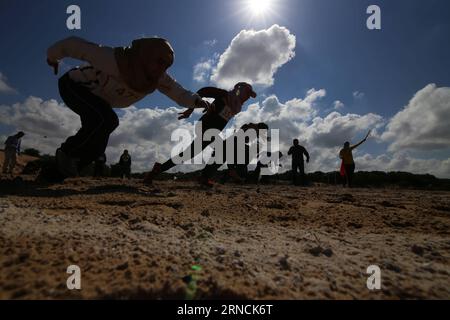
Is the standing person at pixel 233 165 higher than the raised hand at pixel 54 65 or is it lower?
lower

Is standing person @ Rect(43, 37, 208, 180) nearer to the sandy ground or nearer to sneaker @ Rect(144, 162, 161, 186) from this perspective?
the sandy ground

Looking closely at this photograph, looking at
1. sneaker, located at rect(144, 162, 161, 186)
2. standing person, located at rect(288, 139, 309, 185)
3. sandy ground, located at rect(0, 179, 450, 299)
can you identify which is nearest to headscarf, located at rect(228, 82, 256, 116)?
sneaker, located at rect(144, 162, 161, 186)

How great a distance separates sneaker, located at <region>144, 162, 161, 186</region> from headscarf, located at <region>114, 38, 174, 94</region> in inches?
58.7

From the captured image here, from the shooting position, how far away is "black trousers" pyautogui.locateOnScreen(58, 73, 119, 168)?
2334mm

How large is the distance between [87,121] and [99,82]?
38cm

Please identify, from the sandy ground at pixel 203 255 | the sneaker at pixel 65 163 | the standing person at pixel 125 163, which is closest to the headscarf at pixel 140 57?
the sneaker at pixel 65 163

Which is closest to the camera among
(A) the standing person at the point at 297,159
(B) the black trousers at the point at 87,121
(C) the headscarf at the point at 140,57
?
(C) the headscarf at the point at 140,57

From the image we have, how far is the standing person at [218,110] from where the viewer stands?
354 cm

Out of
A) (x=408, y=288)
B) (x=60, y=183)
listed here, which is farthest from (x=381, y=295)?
(x=60, y=183)

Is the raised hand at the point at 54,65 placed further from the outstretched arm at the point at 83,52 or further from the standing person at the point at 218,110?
the standing person at the point at 218,110

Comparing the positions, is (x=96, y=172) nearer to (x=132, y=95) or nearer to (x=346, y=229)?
(x=132, y=95)

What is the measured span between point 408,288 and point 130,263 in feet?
2.60

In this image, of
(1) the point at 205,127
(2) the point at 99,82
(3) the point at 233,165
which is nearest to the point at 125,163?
(3) the point at 233,165
